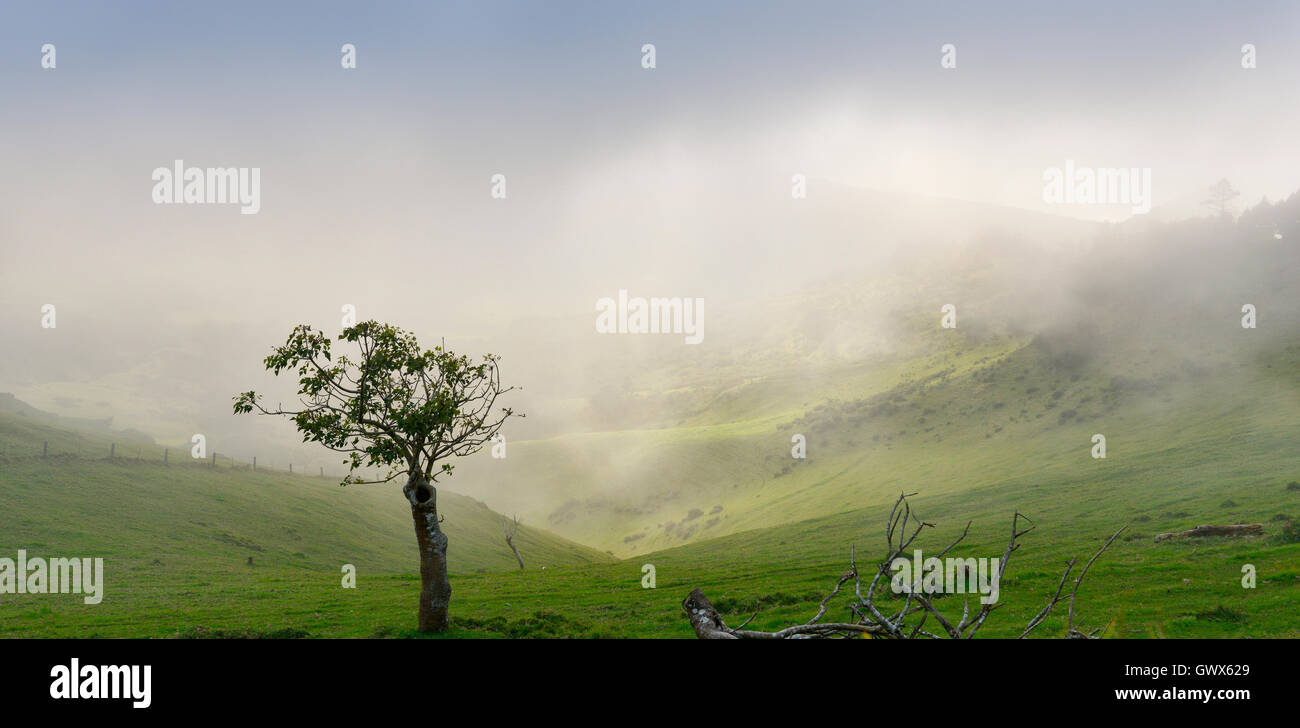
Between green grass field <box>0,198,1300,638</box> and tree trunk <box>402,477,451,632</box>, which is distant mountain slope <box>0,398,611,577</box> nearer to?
green grass field <box>0,198,1300,638</box>

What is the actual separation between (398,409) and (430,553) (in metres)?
5.66

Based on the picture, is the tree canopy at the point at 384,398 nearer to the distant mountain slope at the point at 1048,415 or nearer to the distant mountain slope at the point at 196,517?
the distant mountain slope at the point at 196,517

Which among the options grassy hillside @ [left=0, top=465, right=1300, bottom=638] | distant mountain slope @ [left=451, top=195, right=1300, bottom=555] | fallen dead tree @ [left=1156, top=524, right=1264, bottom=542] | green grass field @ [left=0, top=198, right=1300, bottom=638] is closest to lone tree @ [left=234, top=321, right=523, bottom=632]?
grassy hillside @ [left=0, top=465, right=1300, bottom=638]

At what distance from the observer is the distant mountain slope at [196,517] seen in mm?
60750

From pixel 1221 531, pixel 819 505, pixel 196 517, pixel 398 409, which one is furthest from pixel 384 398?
pixel 819 505

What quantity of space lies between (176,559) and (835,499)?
94917 mm

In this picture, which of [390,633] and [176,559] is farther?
[176,559]

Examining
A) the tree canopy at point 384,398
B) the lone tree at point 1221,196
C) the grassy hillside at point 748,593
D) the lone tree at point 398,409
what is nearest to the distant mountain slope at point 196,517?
the grassy hillside at point 748,593

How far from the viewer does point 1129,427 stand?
114 meters

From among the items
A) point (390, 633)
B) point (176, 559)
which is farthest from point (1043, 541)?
point (176, 559)

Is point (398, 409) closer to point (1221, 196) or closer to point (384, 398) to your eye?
point (384, 398)

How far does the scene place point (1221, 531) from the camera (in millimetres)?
48531

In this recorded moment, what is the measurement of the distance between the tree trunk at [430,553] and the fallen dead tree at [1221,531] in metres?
51.1
